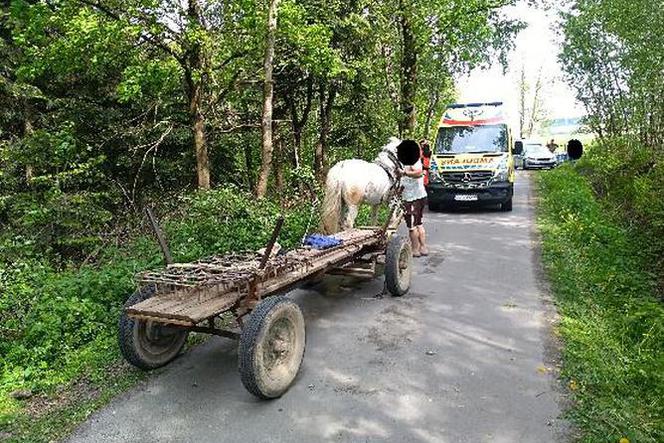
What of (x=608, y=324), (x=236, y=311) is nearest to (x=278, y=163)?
(x=608, y=324)

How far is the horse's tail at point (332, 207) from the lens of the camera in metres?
7.80

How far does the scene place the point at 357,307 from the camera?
262 inches

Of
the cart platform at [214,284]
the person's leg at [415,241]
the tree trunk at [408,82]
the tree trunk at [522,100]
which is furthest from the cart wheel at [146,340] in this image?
the tree trunk at [522,100]

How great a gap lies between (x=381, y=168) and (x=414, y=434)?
5.10 meters

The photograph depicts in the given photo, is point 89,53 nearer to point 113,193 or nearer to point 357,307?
point 113,193

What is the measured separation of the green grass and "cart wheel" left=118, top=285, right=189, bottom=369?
3.59 m

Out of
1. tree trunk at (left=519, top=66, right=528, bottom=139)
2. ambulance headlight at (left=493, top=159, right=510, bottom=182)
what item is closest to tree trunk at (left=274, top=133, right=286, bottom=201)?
ambulance headlight at (left=493, top=159, right=510, bottom=182)

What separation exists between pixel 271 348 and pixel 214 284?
72cm

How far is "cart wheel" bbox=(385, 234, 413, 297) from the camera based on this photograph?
21.9 feet

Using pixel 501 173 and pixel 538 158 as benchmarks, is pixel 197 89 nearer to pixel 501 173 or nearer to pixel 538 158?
pixel 501 173

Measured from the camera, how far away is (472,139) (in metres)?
13.3

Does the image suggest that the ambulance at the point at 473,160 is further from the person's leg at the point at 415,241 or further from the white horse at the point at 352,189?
the white horse at the point at 352,189

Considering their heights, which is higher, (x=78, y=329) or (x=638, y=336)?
(x=78, y=329)

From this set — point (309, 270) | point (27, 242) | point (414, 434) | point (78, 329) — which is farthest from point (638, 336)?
point (27, 242)
